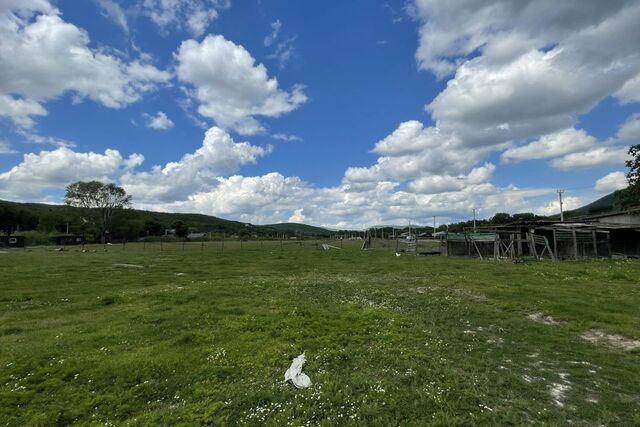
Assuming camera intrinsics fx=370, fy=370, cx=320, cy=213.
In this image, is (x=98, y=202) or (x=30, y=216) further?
(x=30, y=216)

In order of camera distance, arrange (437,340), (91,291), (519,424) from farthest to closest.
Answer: (91,291)
(437,340)
(519,424)

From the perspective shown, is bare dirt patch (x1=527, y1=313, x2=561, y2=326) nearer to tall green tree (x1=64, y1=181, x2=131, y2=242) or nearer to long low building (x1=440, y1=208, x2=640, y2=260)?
long low building (x1=440, y1=208, x2=640, y2=260)

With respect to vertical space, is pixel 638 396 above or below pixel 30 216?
below

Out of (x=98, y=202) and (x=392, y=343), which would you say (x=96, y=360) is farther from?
(x=98, y=202)

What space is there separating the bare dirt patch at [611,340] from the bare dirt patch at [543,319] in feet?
4.32

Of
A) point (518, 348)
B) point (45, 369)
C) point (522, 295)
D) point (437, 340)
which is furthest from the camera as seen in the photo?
point (522, 295)

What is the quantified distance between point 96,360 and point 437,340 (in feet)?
30.1

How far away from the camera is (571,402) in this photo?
6777mm

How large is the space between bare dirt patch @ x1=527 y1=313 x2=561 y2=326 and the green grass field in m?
0.10

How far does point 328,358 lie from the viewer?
30.7 feet

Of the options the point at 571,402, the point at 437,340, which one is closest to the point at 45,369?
the point at 437,340

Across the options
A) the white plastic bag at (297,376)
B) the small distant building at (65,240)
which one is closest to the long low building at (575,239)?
the white plastic bag at (297,376)

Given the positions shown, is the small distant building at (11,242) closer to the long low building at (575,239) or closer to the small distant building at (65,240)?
the small distant building at (65,240)

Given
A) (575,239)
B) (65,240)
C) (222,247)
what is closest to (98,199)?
(65,240)
